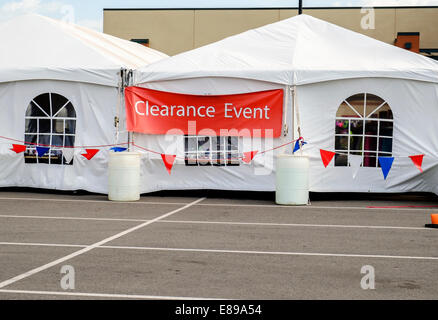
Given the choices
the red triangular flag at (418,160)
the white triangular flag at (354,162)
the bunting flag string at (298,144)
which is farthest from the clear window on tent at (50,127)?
the red triangular flag at (418,160)

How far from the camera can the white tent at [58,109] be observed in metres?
14.9

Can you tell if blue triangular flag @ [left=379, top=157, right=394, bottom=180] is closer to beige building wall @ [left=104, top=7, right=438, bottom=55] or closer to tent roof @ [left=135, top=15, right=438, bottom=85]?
tent roof @ [left=135, top=15, right=438, bottom=85]

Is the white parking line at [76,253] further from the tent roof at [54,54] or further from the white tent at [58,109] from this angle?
the tent roof at [54,54]

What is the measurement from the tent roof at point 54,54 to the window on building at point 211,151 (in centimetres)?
230

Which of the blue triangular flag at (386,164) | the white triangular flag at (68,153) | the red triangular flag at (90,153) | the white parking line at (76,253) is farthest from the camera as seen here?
the white triangular flag at (68,153)

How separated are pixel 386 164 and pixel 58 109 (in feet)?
25.3

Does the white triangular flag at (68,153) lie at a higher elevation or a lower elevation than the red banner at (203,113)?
lower

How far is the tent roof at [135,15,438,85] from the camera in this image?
14234 mm

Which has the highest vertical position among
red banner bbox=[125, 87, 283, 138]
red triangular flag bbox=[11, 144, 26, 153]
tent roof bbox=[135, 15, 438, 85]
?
tent roof bbox=[135, 15, 438, 85]

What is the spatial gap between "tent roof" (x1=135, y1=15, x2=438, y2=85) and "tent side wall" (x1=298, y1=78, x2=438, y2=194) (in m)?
0.25

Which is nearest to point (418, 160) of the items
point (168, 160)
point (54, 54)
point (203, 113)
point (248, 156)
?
point (248, 156)

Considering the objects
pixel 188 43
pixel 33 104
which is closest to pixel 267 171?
pixel 33 104

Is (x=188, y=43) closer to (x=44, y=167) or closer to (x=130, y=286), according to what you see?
(x=44, y=167)

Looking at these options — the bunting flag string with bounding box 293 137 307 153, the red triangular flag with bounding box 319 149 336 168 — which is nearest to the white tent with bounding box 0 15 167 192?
the bunting flag string with bounding box 293 137 307 153
